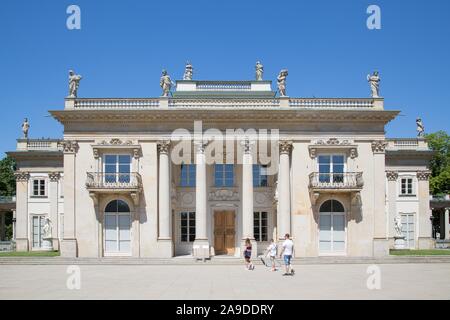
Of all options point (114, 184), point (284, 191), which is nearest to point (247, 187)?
point (284, 191)

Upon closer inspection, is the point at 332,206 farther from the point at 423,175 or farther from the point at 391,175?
the point at 423,175

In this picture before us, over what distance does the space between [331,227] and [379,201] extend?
128 inches

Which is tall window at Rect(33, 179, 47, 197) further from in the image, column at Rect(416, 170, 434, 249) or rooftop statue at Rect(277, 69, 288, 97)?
column at Rect(416, 170, 434, 249)

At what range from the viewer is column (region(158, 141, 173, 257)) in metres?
32.3

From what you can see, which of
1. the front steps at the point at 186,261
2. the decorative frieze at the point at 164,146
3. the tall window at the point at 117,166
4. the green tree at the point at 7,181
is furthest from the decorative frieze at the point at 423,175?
the green tree at the point at 7,181

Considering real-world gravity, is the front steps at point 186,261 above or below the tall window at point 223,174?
below

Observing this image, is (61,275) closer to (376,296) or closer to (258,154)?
(376,296)

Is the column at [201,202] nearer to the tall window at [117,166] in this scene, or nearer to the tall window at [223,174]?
the tall window at [223,174]

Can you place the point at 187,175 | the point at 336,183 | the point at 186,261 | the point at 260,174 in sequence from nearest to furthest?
the point at 186,261 → the point at 336,183 → the point at 260,174 → the point at 187,175

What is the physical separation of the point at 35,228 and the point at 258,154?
21.4 metres

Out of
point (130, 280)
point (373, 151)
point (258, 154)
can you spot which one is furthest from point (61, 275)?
point (373, 151)

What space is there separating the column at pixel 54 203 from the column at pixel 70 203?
13.3 meters

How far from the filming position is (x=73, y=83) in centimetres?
3353

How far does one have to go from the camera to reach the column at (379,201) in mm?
32719
